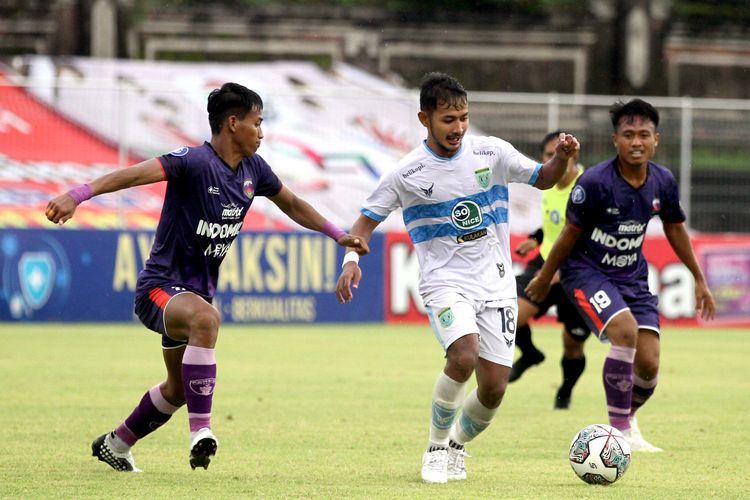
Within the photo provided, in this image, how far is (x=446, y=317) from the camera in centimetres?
730

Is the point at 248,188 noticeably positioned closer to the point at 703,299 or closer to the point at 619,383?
the point at 619,383

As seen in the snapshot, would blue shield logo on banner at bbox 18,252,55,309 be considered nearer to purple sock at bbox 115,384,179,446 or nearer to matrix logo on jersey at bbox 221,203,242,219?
purple sock at bbox 115,384,179,446

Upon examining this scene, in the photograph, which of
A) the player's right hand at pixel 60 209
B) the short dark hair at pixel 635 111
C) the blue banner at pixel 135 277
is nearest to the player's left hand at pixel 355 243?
the player's right hand at pixel 60 209

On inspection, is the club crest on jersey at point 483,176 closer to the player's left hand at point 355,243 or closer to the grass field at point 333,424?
the player's left hand at point 355,243

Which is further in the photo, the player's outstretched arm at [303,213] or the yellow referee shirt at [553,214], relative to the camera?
the yellow referee shirt at [553,214]

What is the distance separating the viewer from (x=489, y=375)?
7.43 m

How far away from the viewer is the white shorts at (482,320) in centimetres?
729

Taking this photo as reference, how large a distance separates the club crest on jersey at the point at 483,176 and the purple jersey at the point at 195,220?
126cm

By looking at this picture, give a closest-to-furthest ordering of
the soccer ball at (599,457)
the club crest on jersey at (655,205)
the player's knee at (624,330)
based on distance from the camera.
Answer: the soccer ball at (599,457), the player's knee at (624,330), the club crest on jersey at (655,205)

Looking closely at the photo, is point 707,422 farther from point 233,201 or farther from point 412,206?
point 233,201

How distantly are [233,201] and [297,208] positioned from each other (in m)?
0.57

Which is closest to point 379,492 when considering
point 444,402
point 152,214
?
point 444,402

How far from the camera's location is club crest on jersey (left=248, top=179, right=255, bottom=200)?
748 centimetres

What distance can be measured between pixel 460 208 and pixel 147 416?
203 cm
